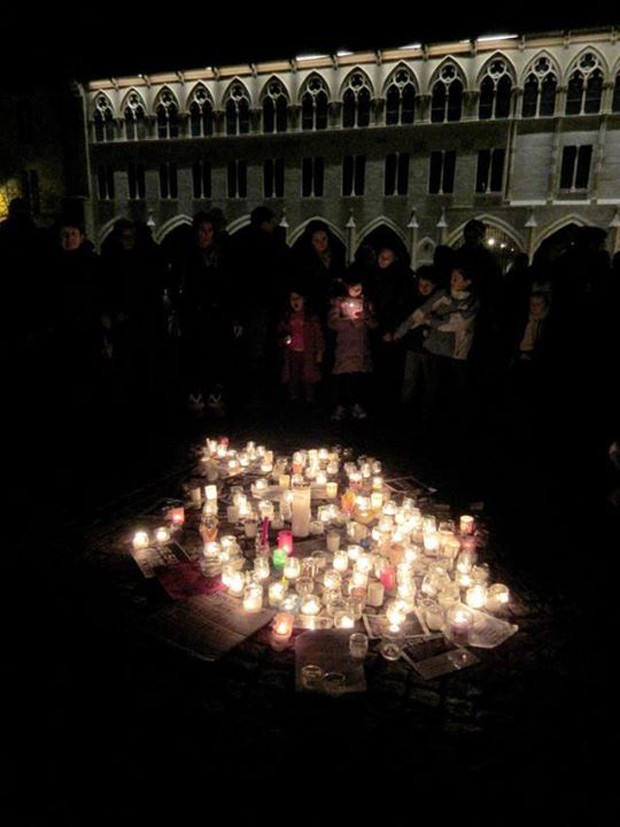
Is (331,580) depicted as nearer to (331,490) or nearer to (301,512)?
(301,512)

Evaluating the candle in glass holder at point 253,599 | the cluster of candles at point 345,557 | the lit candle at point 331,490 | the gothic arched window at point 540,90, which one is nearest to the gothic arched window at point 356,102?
the gothic arched window at point 540,90

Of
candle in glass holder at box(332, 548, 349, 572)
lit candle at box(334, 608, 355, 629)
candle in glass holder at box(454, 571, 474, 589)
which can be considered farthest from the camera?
candle in glass holder at box(332, 548, 349, 572)

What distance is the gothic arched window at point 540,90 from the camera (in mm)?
28344

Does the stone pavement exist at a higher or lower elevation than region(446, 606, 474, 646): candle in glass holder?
lower

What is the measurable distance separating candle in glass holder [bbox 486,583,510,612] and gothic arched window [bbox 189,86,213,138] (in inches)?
1441

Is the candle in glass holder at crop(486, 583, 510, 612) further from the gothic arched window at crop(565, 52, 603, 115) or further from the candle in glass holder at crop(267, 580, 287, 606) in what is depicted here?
the gothic arched window at crop(565, 52, 603, 115)

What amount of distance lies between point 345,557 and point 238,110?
1404 inches

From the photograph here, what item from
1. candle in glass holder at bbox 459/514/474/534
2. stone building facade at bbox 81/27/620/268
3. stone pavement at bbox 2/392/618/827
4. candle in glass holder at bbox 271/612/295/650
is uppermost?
stone building facade at bbox 81/27/620/268

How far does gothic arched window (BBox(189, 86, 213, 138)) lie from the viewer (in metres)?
34.8

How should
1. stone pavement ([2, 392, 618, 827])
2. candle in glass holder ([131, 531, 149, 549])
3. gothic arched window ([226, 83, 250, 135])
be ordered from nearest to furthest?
stone pavement ([2, 392, 618, 827])
candle in glass holder ([131, 531, 149, 549])
gothic arched window ([226, 83, 250, 135])

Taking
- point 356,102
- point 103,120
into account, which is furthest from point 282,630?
point 103,120

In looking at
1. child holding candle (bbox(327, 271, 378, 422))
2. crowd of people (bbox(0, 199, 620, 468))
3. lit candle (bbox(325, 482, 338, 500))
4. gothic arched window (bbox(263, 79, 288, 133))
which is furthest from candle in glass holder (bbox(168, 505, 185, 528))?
gothic arched window (bbox(263, 79, 288, 133))

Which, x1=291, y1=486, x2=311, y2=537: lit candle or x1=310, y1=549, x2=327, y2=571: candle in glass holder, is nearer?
x1=310, y1=549, x2=327, y2=571: candle in glass holder

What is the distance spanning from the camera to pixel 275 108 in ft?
110
